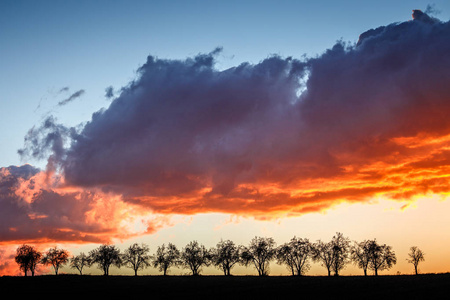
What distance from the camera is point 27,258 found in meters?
170

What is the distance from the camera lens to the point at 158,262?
17312cm

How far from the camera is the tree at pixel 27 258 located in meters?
169

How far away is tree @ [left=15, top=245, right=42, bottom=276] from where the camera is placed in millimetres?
169375
